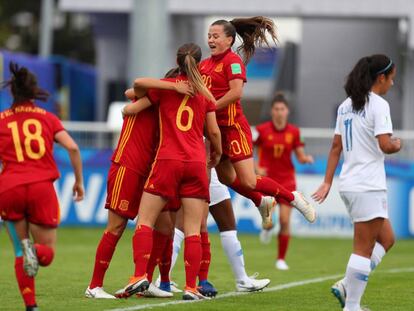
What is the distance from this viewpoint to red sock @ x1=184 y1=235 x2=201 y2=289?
10.7 metres

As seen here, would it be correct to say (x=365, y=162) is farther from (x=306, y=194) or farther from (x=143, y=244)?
(x=306, y=194)

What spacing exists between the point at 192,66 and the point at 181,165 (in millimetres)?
845

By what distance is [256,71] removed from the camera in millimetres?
35969

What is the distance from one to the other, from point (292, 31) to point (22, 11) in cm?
2252

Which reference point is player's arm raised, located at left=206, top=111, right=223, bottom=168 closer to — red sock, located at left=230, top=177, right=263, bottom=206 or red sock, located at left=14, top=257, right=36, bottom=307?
red sock, located at left=230, top=177, right=263, bottom=206

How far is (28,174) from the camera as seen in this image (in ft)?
31.0

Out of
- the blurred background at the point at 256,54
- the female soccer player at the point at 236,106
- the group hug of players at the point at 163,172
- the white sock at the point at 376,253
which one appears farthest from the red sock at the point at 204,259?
the blurred background at the point at 256,54

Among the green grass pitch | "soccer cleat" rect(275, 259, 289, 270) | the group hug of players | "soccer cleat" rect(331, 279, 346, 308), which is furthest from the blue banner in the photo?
"soccer cleat" rect(331, 279, 346, 308)

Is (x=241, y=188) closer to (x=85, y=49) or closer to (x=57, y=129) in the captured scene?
(x=57, y=129)

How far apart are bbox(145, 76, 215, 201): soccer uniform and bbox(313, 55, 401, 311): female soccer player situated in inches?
56.0

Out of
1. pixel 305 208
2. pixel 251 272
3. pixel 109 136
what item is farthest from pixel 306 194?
pixel 305 208

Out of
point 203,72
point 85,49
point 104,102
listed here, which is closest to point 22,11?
point 85,49

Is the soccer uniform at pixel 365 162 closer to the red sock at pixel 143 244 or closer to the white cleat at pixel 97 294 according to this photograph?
the red sock at pixel 143 244

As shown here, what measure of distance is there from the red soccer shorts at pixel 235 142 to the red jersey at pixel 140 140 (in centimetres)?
72
